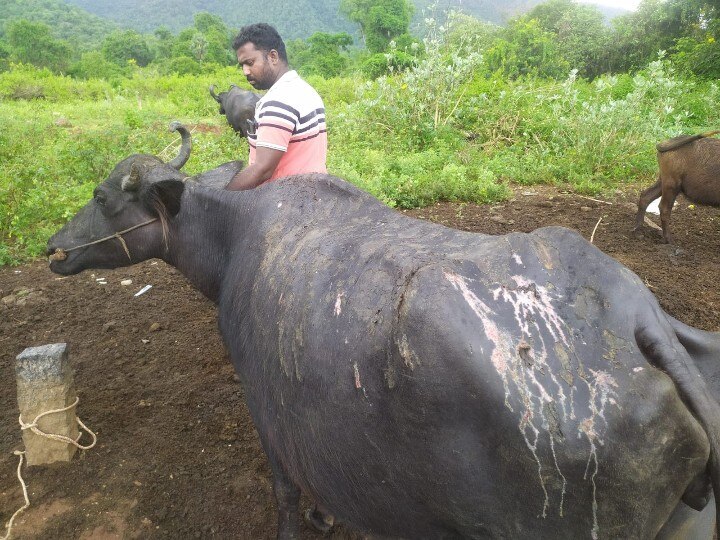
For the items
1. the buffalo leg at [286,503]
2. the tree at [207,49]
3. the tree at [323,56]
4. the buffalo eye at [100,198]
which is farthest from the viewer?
the tree at [207,49]

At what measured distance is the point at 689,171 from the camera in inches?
250

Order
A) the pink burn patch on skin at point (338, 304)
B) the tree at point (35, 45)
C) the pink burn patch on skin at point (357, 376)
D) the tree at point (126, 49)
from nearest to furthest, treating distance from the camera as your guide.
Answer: the pink burn patch on skin at point (357, 376), the pink burn patch on skin at point (338, 304), the tree at point (35, 45), the tree at point (126, 49)

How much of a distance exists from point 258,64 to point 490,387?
8.36ft

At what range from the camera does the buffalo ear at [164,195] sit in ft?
9.46

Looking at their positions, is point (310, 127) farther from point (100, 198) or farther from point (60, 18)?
point (60, 18)

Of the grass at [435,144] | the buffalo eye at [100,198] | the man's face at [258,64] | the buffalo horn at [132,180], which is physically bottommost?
the grass at [435,144]

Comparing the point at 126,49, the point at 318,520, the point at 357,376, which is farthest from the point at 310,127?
the point at 126,49

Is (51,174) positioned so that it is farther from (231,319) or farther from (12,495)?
(231,319)

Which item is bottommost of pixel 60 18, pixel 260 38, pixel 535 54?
pixel 260 38

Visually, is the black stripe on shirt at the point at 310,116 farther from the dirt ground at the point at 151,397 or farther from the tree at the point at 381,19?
the tree at the point at 381,19

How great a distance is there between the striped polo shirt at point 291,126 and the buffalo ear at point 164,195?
0.45 meters

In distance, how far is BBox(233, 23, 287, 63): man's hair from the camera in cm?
310

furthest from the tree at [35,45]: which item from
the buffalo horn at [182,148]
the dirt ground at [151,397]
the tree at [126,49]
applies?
the buffalo horn at [182,148]

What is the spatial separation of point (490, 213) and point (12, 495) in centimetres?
614
